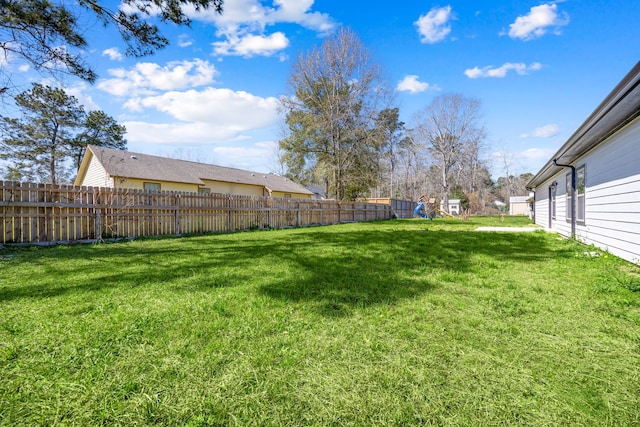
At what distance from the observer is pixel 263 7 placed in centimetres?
959

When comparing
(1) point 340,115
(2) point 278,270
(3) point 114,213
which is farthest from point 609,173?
(1) point 340,115

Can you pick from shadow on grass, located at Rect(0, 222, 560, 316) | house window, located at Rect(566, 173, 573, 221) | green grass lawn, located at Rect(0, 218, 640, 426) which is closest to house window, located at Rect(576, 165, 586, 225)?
house window, located at Rect(566, 173, 573, 221)

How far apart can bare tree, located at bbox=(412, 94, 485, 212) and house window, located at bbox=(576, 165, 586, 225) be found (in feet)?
73.8

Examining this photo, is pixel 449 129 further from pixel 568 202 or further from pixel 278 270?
pixel 278 270

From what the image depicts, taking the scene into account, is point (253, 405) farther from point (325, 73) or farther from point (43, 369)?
point (325, 73)

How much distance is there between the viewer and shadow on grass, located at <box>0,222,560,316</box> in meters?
3.02

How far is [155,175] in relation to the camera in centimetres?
1666

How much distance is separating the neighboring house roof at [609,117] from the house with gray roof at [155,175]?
577 inches

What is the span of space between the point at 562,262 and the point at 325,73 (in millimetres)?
17485

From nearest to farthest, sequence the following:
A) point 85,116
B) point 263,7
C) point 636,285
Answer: point 636,285
point 263,7
point 85,116

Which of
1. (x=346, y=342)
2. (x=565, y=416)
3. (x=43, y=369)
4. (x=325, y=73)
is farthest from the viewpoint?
(x=325, y=73)

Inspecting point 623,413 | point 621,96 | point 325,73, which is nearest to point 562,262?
point 621,96

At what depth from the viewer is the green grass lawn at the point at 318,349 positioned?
4.25 ft

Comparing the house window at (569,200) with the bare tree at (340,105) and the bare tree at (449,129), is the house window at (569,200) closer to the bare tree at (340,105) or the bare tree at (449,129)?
the bare tree at (340,105)
